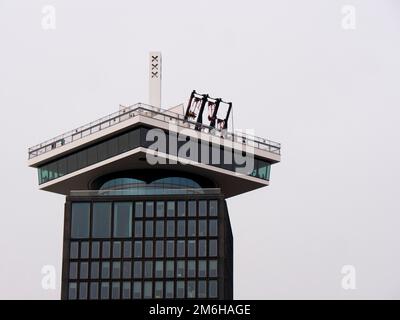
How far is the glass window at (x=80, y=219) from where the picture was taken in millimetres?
195750

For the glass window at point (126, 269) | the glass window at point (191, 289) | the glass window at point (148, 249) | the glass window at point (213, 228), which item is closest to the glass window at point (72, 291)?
the glass window at point (126, 269)

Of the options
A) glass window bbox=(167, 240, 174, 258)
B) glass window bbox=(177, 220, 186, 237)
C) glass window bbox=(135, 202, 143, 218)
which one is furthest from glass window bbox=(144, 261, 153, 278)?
glass window bbox=(135, 202, 143, 218)

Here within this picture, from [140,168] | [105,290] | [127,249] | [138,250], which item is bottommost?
[105,290]

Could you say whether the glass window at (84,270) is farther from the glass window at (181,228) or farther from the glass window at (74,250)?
the glass window at (181,228)

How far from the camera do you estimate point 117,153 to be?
19012 cm

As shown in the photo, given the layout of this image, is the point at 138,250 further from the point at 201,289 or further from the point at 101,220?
the point at 201,289

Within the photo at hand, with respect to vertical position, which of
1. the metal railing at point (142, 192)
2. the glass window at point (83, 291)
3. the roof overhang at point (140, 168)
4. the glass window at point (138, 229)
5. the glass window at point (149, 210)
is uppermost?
the roof overhang at point (140, 168)

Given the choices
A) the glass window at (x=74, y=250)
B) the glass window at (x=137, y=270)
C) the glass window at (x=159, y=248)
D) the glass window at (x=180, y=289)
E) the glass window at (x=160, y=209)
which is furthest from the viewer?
the glass window at (x=160, y=209)

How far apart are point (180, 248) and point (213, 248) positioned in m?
5.12

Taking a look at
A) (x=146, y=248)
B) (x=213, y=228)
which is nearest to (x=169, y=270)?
(x=146, y=248)

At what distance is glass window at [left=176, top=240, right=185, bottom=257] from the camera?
635 ft

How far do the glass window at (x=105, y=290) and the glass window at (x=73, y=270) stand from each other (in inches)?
180
